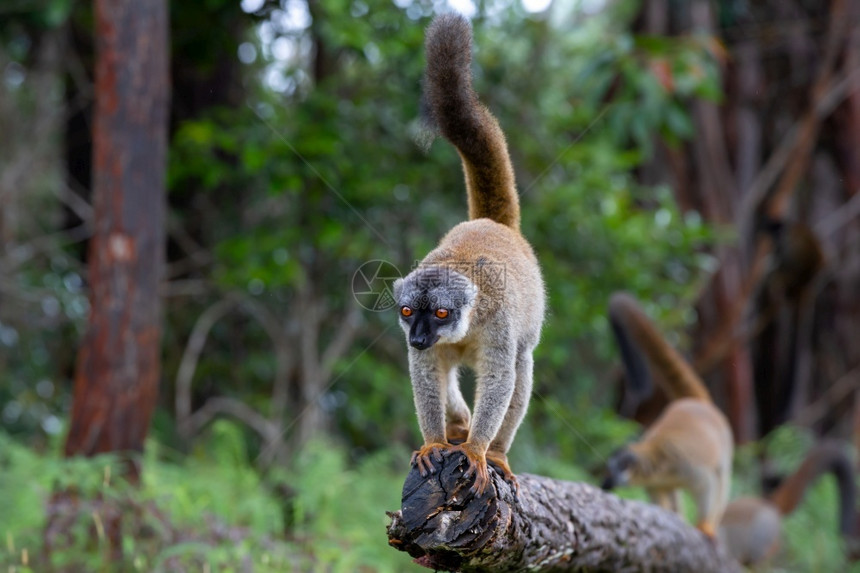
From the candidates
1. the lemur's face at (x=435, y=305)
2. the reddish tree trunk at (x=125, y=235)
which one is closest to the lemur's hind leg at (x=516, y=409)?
the lemur's face at (x=435, y=305)

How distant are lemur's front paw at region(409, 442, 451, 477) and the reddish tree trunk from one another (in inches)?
160

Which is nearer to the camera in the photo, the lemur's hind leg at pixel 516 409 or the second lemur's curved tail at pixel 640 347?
the lemur's hind leg at pixel 516 409

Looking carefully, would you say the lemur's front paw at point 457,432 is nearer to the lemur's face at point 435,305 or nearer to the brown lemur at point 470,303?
the brown lemur at point 470,303

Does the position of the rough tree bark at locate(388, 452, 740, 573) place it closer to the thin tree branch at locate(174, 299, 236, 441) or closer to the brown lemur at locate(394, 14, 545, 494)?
the brown lemur at locate(394, 14, 545, 494)

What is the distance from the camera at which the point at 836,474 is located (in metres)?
9.78

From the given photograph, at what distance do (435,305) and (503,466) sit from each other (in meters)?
0.76

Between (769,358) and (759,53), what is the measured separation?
503 cm

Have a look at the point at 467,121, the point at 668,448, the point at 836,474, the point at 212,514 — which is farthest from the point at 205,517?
the point at 836,474

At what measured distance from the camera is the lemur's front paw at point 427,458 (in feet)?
10.5

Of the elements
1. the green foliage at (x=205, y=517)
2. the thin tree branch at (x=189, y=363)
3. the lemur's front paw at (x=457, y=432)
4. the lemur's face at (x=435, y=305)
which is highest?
the thin tree branch at (x=189, y=363)

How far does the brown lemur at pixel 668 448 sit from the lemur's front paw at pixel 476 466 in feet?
12.0

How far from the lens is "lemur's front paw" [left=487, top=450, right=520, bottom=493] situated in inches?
139

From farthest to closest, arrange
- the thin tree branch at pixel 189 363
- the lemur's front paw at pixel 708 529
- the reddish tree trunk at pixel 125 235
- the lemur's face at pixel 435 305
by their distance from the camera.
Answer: the thin tree branch at pixel 189 363
the reddish tree trunk at pixel 125 235
the lemur's front paw at pixel 708 529
the lemur's face at pixel 435 305

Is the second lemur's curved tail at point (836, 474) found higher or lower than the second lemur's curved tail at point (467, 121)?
lower
